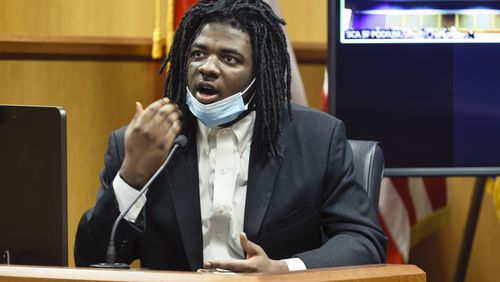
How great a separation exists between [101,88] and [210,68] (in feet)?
5.71

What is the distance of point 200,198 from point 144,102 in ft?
5.59

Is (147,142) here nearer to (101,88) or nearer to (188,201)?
(188,201)

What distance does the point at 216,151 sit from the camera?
2.54 metres

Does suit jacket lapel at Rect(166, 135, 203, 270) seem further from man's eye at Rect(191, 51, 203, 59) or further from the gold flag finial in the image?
the gold flag finial

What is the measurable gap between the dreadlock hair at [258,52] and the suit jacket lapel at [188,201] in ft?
0.44

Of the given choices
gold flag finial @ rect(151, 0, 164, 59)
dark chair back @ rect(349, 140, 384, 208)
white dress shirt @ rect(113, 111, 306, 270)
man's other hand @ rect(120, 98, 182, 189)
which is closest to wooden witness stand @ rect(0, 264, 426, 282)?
man's other hand @ rect(120, 98, 182, 189)

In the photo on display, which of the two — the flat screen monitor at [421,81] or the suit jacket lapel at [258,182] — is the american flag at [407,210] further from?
the suit jacket lapel at [258,182]

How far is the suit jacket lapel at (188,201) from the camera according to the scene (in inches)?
97.3

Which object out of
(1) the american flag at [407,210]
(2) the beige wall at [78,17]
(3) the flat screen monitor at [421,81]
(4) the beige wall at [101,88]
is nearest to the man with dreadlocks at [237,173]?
(3) the flat screen monitor at [421,81]

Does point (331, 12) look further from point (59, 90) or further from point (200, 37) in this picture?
point (59, 90)

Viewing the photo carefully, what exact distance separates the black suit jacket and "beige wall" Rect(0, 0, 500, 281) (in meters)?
1.46

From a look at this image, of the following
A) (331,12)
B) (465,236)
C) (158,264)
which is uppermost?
(331,12)

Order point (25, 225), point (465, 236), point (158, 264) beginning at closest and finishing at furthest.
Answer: point (25, 225), point (158, 264), point (465, 236)

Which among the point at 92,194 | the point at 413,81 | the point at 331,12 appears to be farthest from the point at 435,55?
the point at 92,194
